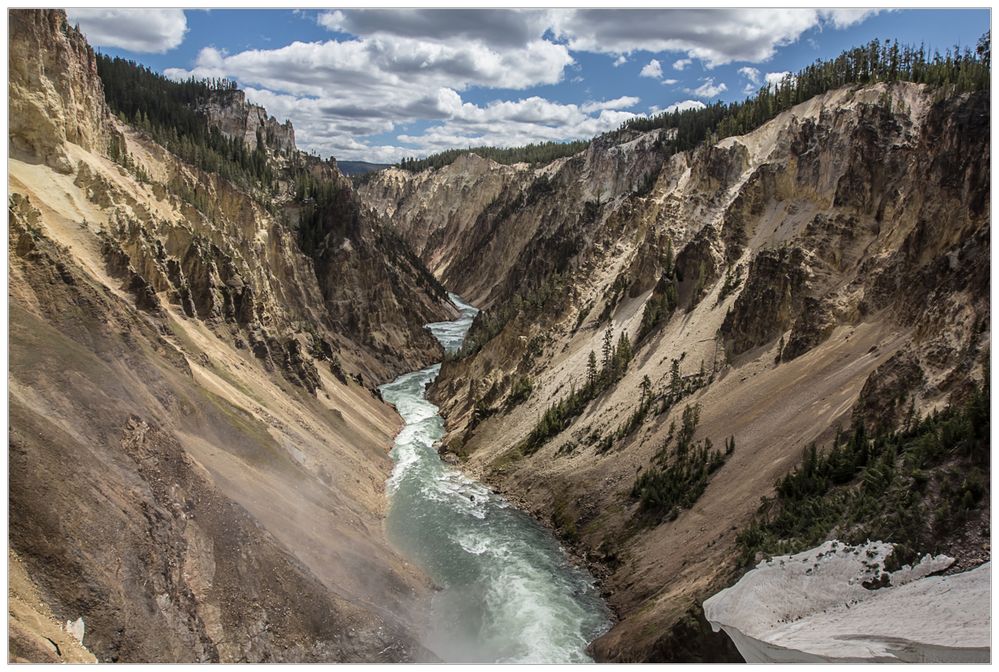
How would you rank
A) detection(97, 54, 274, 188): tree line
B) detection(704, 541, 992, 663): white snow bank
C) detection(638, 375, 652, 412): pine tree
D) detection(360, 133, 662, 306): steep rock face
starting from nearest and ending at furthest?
detection(704, 541, 992, 663): white snow bank < detection(638, 375, 652, 412): pine tree < detection(97, 54, 274, 188): tree line < detection(360, 133, 662, 306): steep rock face

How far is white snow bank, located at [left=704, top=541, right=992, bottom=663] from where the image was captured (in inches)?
437

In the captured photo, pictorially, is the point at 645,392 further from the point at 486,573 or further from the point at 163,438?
the point at 163,438

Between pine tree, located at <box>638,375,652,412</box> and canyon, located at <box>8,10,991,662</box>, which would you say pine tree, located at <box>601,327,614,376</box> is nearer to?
canyon, located at <box>8,10,991,662</box>

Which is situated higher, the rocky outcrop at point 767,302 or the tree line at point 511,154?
the tree line at point 511,154

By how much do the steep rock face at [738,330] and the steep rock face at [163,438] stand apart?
7266 millimetres

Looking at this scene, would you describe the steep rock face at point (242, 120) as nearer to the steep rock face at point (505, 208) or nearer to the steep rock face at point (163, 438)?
the steep rock face at point (505, 208)

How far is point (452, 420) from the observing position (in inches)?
1884

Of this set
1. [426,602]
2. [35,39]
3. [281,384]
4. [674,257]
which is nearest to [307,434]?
[281,384]

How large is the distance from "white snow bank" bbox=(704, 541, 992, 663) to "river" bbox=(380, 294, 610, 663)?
6.71 meters

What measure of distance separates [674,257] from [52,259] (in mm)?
37609

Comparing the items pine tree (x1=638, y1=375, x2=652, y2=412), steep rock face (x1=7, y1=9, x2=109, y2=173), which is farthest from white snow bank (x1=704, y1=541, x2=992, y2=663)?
steep rock face (x1=7, y1=9, x2=109, y2=173)

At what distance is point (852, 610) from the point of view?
1367cm

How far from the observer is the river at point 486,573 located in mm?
21016

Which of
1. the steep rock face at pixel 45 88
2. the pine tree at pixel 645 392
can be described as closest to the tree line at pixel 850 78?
the pine tree at pixel 645 392
